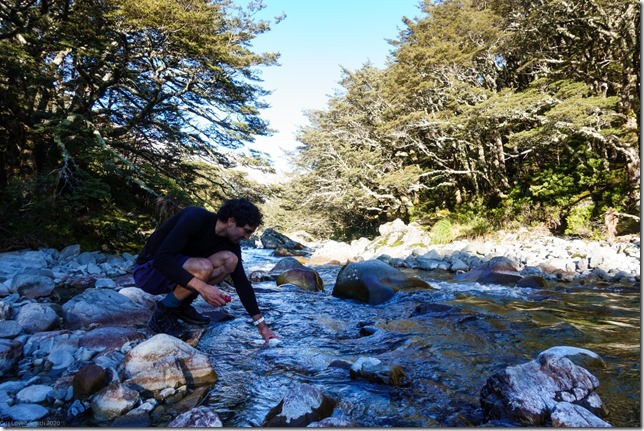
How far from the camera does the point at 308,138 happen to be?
1012 inches

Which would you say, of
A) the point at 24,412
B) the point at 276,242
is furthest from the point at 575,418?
the point at 276,242

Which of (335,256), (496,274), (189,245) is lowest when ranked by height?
(335,256)

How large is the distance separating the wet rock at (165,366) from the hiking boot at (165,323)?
28.5 inches

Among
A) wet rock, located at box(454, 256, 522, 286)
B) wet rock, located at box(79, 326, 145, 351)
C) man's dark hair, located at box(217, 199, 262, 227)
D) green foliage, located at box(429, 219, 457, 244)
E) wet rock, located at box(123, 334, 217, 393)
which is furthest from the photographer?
green foliage, located at box(429, 219, 457, 244)

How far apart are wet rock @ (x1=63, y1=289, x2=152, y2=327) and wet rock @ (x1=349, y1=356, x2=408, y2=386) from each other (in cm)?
233

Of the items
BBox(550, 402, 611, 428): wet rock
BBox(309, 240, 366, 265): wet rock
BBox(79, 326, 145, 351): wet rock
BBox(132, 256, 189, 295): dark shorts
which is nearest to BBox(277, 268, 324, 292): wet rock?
BBox(132, 256, 189, 295): dark shorts

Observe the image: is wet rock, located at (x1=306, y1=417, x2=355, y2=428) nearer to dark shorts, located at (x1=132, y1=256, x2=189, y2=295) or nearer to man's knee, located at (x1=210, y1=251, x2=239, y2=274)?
man's knee, located at (x1=210, y1=251, x2=239, y2=274)

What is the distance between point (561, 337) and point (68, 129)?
Answer: 9.95m

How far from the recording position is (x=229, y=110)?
39.5ft

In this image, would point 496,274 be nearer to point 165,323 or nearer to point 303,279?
point 303,279

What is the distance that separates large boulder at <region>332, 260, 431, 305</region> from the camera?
18.3 ft

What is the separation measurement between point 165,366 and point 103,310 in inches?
69.3

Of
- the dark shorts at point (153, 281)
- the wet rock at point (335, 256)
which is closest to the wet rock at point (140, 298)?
the dark shorts at point (153, 281)

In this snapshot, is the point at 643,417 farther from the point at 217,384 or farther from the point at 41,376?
the point at 41,376
